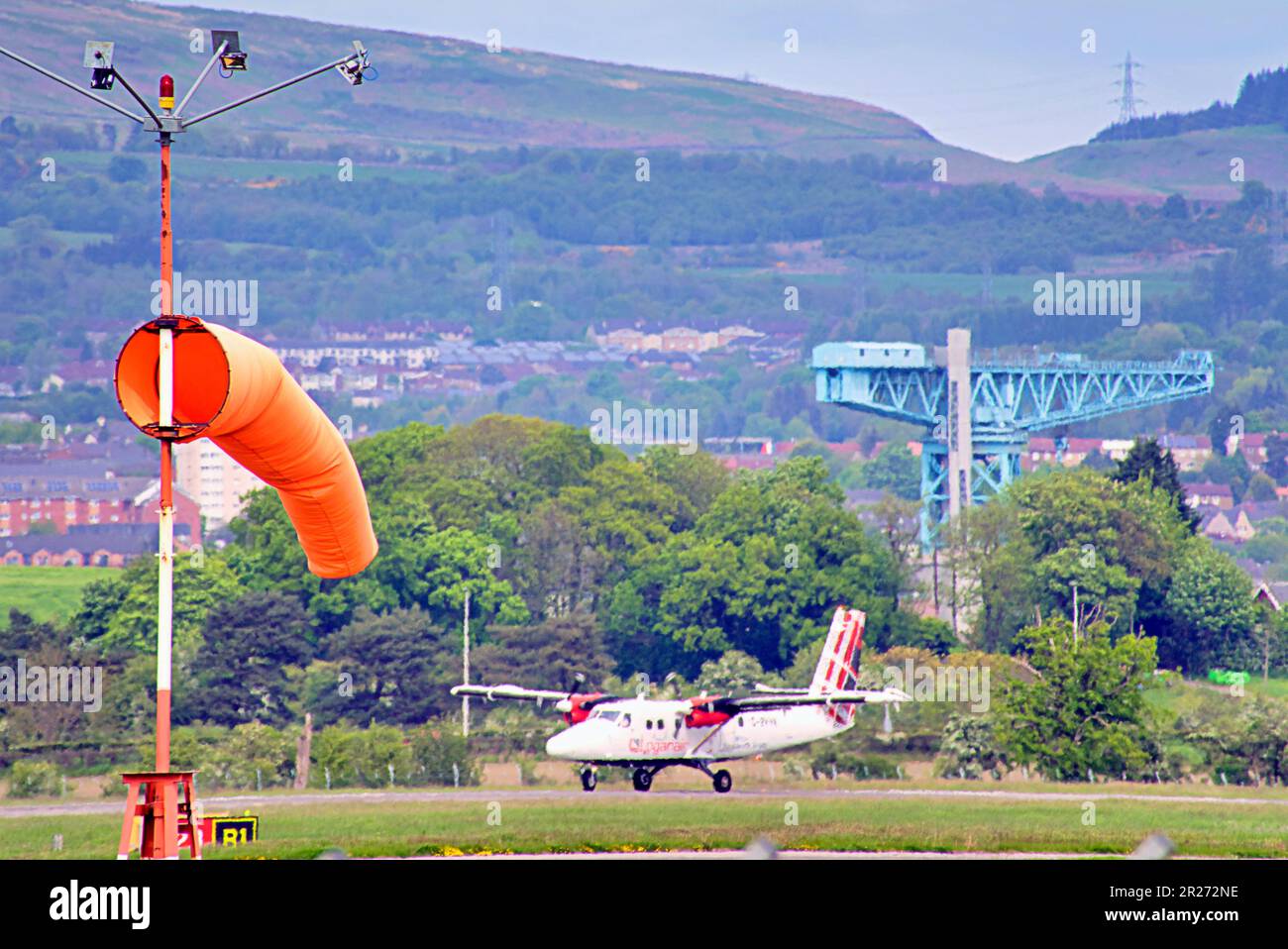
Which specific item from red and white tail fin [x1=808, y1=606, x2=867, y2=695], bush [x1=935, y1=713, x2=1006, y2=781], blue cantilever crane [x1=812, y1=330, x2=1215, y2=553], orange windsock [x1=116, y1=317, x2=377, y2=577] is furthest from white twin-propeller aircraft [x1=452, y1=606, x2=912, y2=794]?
blue cantilever crane [x1=812, y1=330, x2=1215, y2=553]

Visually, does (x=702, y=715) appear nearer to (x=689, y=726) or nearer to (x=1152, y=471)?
(x=689, y=726)

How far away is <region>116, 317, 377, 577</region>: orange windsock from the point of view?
795 inches

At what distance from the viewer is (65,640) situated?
338 feet

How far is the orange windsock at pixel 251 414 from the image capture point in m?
20.2

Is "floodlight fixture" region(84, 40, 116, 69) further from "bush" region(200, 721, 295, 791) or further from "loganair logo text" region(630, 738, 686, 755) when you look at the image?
"bush" region(200, 721, 295, 791)

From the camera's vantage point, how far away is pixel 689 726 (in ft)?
202

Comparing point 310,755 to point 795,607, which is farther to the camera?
point 795,607

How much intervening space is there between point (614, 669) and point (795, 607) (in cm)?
963

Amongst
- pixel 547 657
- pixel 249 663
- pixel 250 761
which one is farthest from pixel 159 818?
pixel 547 657
